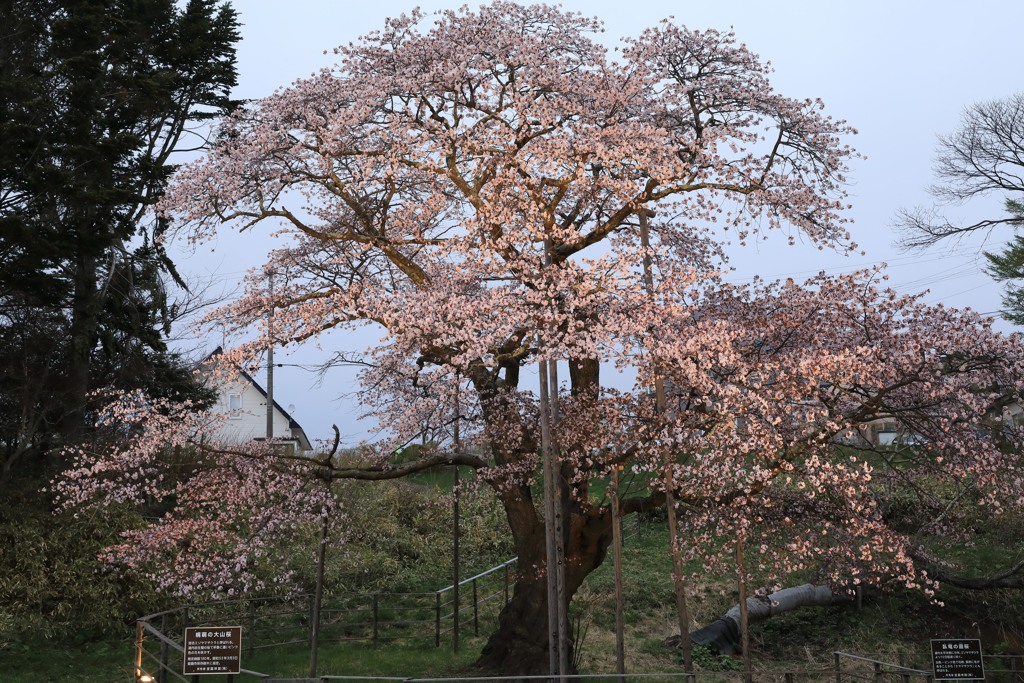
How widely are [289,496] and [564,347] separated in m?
6.44

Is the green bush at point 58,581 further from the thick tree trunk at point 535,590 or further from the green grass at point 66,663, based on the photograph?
the thick tree trunk at point 535,590

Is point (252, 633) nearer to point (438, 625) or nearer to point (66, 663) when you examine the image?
point (66, 663)

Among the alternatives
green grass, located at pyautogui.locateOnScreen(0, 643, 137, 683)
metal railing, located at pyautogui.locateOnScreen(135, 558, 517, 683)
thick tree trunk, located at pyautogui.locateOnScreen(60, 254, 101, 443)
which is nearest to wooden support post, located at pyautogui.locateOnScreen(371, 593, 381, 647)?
metal railing, located at pyautogui.locateOnScreen(135, 558, 517, 683)

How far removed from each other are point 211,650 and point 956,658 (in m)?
11.0

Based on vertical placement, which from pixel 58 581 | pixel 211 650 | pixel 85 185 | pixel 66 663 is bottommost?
pixel 66 663

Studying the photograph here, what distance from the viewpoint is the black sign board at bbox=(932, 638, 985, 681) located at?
45.7 feet

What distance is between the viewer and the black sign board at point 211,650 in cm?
1274

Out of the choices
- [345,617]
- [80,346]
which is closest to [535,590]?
[345,617]

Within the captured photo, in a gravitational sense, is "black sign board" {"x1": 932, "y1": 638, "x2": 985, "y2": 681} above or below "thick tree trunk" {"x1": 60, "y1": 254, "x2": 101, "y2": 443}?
below

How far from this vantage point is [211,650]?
12.8 m

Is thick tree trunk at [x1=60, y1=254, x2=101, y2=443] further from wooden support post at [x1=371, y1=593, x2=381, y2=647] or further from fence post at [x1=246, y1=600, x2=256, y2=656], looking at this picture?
wooden support post at [x1=371, y1=593, x2=381, y2=647]

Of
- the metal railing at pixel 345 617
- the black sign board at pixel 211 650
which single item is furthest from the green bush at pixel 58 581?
the black sign board at pixel 211 650

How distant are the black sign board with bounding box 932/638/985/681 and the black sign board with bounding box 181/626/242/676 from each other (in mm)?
10268

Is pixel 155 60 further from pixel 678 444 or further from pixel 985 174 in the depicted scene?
pixel 985 174
